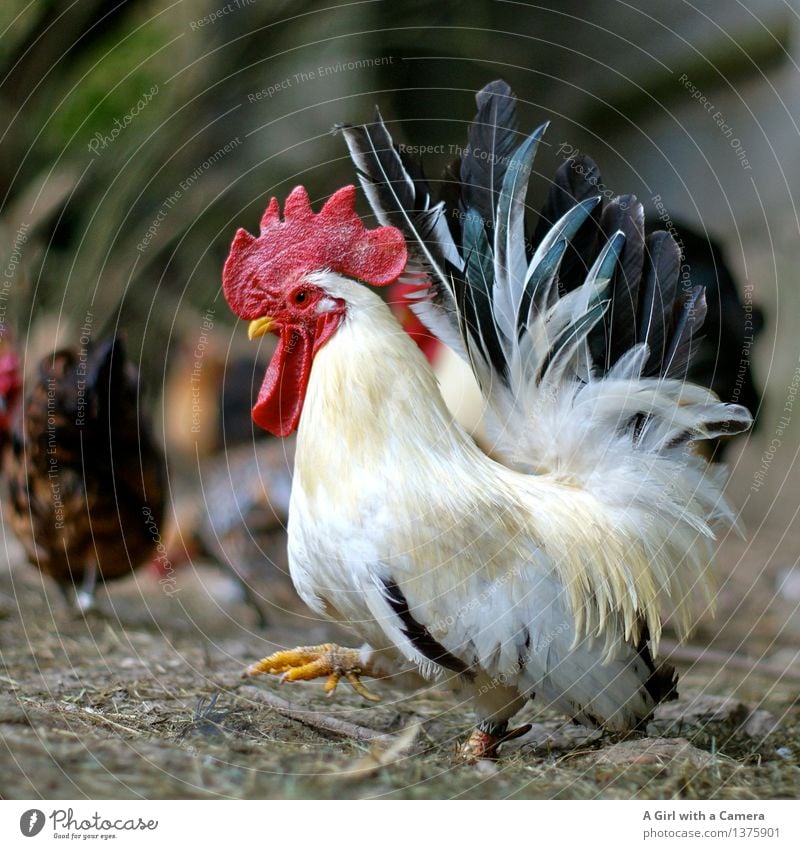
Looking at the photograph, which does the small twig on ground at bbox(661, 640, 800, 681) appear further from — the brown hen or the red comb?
the brown hen

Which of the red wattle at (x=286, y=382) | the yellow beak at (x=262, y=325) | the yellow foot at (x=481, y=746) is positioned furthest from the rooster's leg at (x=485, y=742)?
the yellow beak at (x=262, y=325)

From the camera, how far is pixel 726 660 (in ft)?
7.84

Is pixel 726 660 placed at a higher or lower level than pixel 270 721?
lower

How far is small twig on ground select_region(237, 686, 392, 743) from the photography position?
1763mm

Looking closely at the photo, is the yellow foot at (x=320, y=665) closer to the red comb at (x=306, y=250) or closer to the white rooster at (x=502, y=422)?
the white rooster at (x=502, y=422)

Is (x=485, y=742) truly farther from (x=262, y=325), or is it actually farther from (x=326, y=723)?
(x=262, y=325)

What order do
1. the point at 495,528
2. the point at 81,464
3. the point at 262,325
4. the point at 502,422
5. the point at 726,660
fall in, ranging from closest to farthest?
1. the point at 495,528
2. the point at 262,325
3. the point at 502,422
4. the point at 81,464
5. the point at 726,660

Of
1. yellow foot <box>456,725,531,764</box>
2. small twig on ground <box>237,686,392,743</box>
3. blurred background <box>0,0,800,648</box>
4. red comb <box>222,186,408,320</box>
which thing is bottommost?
yellow foot <box>456,725,531,764</box>

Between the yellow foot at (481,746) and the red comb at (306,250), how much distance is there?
1007 mm

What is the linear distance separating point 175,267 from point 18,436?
695 millimetres

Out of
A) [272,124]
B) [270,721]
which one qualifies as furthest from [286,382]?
[272,124]

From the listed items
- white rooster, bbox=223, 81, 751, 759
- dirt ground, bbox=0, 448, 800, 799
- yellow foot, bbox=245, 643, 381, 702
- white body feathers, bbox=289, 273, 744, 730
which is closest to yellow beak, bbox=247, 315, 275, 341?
white rooster, bbox=223, 81, 751, 759

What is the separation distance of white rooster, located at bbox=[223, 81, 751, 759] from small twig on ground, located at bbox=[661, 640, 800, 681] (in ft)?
2.40

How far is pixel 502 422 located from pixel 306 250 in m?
0.57
